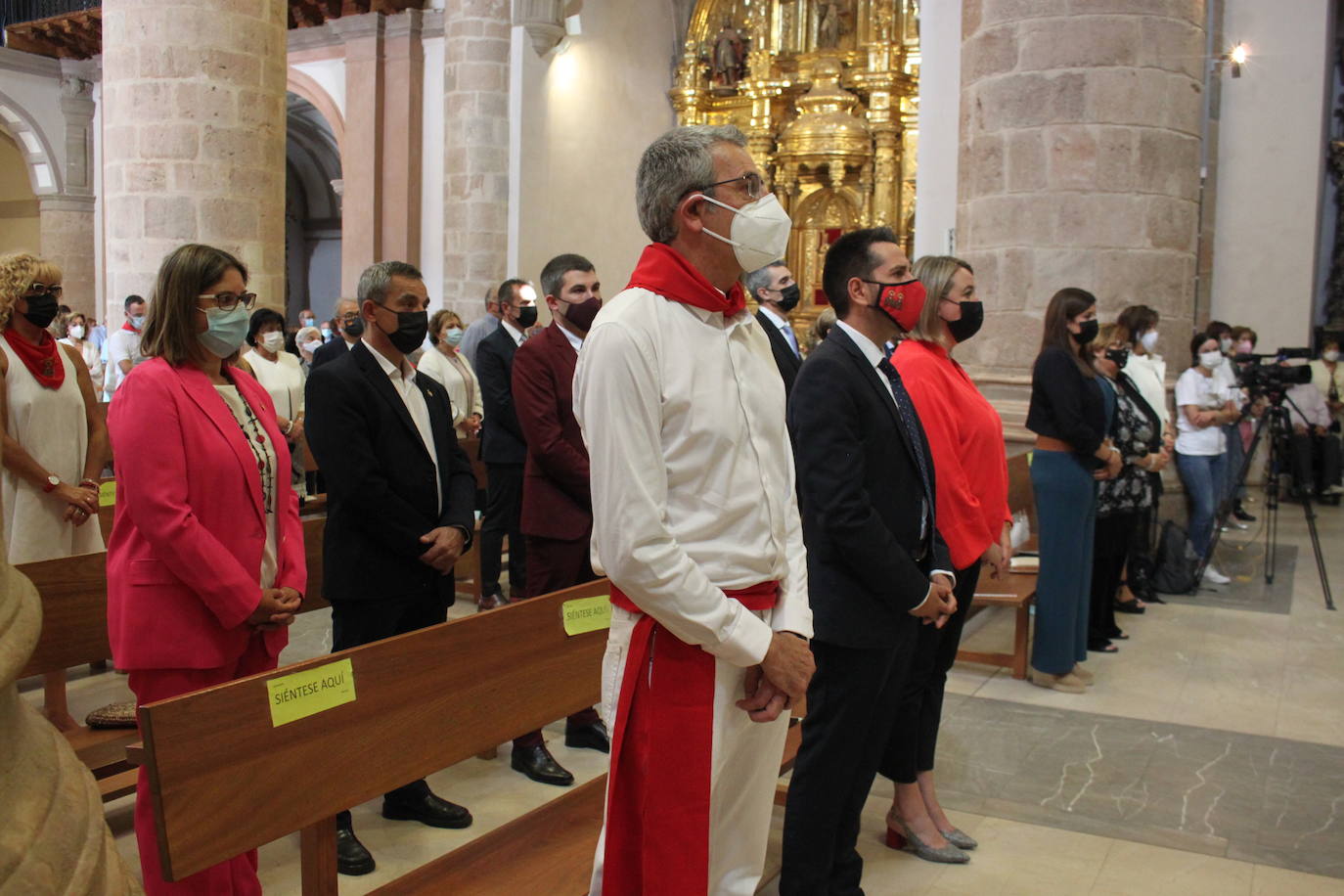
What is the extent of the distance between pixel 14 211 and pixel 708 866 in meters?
24.4

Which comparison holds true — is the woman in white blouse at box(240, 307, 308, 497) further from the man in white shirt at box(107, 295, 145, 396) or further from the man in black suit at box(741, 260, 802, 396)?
the man in black suit at box(741, 260, 802, 396)

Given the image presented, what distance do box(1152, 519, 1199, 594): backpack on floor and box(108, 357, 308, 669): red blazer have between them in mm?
6003

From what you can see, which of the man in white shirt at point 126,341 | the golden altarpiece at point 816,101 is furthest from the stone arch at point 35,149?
the man in white shirt at point 126,341

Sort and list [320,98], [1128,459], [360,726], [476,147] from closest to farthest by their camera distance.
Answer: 1. [360,726]
2. [1128,459]
3. [476,147]
4. [320,98]

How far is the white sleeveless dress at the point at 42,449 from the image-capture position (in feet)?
15.0

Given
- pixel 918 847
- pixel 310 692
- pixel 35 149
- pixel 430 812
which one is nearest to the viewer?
pixel 310 692

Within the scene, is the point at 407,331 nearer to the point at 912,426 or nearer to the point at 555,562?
the point at 555,562

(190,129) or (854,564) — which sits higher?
(190,129)

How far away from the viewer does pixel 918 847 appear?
12.0 feet

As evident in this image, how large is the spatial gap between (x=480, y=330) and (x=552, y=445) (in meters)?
4.33

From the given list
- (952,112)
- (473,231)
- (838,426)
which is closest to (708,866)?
(838,426)

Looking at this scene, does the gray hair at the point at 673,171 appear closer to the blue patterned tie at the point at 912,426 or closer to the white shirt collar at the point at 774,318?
the blue patterned tie at the point at 912,426

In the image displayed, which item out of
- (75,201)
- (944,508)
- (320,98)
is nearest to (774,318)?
(944,508)

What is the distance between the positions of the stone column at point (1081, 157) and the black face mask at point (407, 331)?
178 inches
